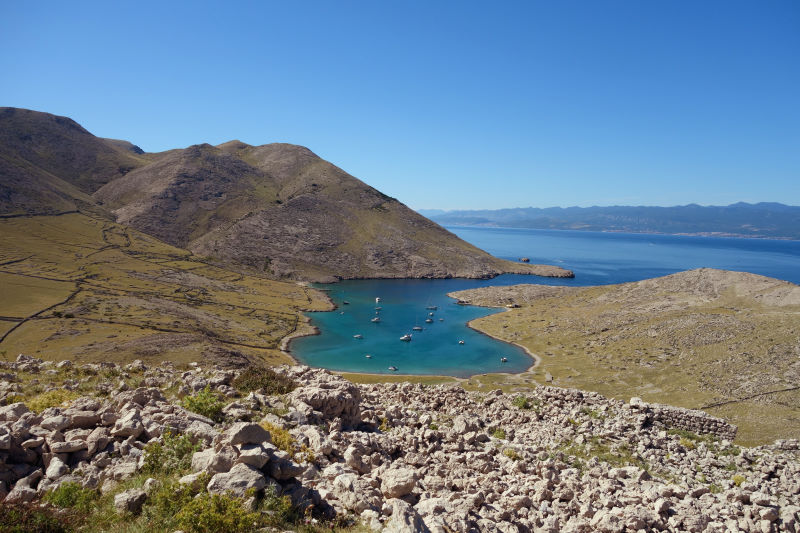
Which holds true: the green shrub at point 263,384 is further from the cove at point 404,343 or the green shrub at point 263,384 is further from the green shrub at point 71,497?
the cove at point 404,343

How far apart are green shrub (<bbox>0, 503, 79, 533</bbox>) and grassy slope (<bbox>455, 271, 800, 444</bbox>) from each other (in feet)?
148

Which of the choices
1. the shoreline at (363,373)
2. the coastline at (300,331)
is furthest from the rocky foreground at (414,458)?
the coastline at (300,331)

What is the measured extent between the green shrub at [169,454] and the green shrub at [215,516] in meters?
2.53

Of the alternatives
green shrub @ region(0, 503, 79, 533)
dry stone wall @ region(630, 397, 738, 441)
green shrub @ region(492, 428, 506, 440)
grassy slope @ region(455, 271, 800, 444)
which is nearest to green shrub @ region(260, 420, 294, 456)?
green shrub @ region(0, 503, 79, 533)

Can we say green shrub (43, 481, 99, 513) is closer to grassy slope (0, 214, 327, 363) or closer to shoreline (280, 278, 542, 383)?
grassy slope (0, 214, 327, 363)

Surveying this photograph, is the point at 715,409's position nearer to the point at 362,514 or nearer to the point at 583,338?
the point at 583,338

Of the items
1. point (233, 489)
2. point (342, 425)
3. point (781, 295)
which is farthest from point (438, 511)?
point (781, 295)

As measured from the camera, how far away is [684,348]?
70125 millimetres

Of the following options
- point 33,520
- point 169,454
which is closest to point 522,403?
point 169,454

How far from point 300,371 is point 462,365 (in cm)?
6394

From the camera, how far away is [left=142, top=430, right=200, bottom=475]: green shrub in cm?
1181

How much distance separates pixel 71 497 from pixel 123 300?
108 m

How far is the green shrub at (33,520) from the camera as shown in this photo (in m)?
8.70

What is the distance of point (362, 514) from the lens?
1146 centimetres
